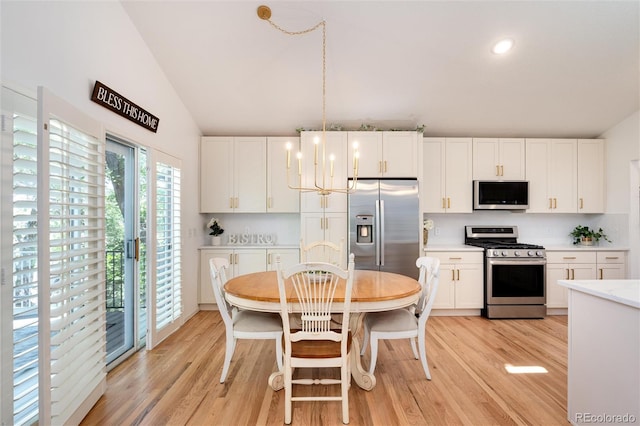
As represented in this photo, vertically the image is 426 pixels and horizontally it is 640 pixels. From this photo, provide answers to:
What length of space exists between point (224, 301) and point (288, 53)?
2506 millimetres

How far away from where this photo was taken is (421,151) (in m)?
4.04

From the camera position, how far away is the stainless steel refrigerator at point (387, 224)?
12.6ft

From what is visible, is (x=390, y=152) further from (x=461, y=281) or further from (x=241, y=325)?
(x=241, y=325)

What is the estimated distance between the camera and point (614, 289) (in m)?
1.72

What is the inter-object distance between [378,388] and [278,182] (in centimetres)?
289

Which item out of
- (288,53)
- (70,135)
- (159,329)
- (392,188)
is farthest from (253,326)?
(288,53)

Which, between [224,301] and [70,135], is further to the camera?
[224,301]

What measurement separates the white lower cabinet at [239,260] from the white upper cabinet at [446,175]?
208cm

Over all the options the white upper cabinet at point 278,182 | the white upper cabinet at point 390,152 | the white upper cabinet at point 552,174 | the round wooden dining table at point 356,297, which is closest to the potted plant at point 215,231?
the white upper cabinet at point 278,182

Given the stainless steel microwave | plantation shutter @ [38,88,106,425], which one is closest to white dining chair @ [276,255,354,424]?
plantation shutter @ [38,88,106,425]

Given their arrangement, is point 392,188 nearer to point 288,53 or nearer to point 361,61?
point 361,61

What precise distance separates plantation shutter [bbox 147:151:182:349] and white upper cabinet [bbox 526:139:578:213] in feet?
15.7

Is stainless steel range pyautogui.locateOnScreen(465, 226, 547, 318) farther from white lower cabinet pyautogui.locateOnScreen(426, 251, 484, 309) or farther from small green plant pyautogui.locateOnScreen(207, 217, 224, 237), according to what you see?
small green plant pyautogui.locateOnScreen(207, 217, 224, 237)
